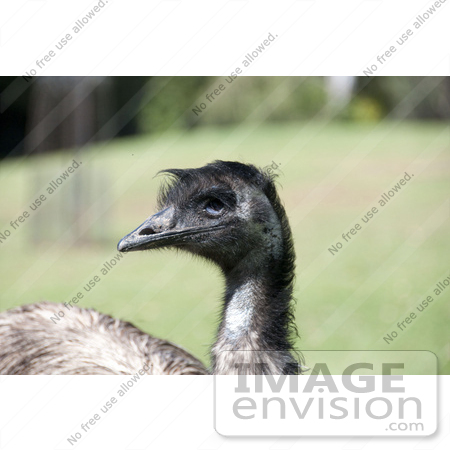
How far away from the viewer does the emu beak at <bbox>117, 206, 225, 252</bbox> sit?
2.90 metres

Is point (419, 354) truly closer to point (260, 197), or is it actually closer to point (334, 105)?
point (260, 197)

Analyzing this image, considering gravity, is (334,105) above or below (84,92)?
above

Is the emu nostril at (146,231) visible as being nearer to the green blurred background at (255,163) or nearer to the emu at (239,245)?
the emu at (239,245)

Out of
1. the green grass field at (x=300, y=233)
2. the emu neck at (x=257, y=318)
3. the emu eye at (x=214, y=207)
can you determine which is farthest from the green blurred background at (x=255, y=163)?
the emu eye at (x=214, y=207)

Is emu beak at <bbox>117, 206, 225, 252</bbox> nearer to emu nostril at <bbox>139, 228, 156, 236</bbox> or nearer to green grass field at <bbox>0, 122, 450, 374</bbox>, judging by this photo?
emu nostril at <bbox>139, 228, 156, 236</bbox>

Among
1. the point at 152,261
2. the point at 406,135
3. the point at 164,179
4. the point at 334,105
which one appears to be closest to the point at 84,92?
the point at 152,261

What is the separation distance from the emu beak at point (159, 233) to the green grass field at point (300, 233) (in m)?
2.27

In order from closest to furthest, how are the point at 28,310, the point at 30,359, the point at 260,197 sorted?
the point at 260,197, the point at 30,359, the point at 28,310

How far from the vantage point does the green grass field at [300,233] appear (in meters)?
6.06

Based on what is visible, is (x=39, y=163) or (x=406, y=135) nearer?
(x=39, y=163)

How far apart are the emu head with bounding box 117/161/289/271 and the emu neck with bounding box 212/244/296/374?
50mm

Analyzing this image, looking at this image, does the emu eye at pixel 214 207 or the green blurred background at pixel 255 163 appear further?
the green blurred background at pixel 255 163

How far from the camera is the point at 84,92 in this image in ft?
27.7

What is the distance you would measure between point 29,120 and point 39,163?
1.90 feet
